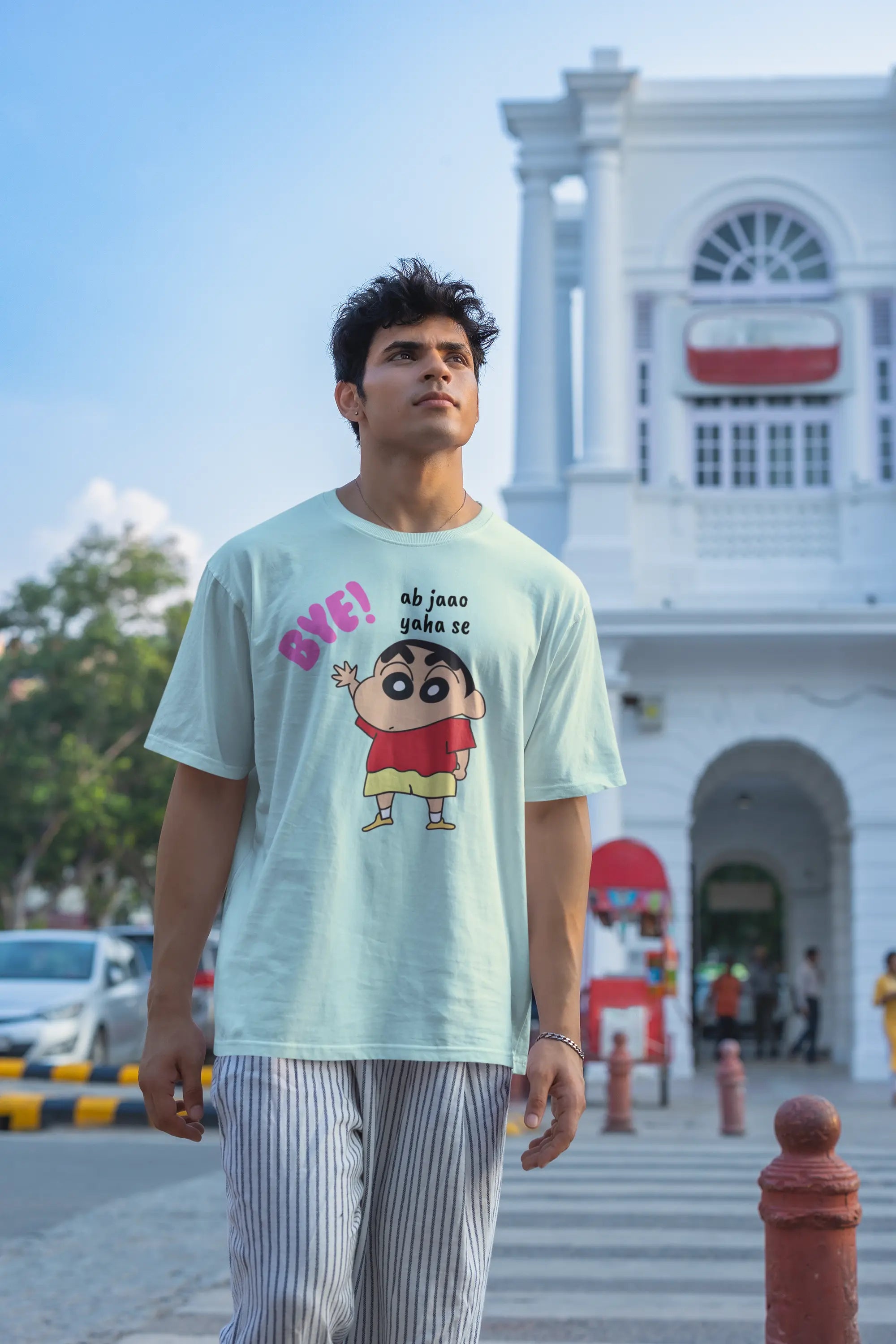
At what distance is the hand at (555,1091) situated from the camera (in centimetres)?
265

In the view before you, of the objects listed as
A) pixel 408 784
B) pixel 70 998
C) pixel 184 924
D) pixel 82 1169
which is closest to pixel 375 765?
pixel 408 784

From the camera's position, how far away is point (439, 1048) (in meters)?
2.56

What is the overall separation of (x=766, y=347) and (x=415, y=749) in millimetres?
20366

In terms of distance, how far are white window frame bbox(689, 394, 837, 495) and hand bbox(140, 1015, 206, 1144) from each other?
2006 cm

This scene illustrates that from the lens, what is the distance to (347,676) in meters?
2.67

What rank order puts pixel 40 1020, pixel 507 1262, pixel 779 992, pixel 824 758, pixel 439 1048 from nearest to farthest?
pixel 439 1048
pixel 507 1262
pixel 40 1020
pixel 824 758
pixel 779 992

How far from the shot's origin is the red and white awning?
2205 cm

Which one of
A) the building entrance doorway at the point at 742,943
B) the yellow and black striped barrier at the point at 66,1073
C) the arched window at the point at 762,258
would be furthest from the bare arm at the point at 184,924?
the building entrance doorway at the point at 742,943

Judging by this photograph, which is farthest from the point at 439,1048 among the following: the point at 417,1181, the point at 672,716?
the point at 672,716

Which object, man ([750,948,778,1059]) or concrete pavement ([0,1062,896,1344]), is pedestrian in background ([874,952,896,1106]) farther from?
man ([750,948,778,1059])

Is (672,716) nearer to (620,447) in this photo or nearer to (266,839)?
(620,447)

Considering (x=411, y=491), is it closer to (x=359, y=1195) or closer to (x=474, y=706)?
(x=474, y=706)

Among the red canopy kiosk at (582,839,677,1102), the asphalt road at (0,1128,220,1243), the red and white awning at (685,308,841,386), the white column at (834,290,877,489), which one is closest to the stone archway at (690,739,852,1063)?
the white column at (834,290,877,489)

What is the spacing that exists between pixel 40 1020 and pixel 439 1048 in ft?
44.8
